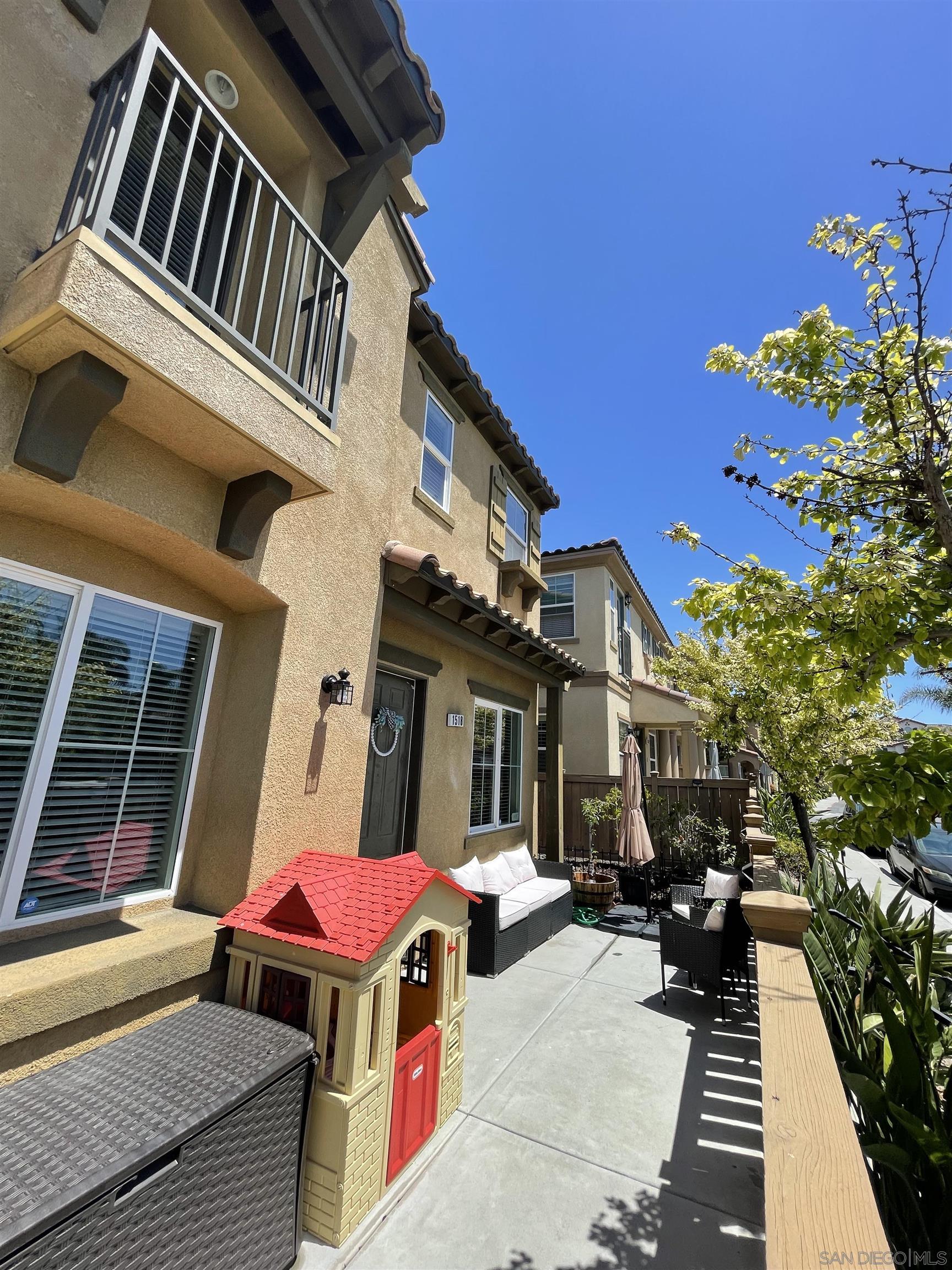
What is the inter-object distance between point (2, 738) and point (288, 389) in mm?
2979

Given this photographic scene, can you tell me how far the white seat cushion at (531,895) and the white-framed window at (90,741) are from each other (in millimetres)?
4969

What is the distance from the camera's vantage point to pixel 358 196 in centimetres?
492

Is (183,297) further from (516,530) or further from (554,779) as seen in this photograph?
(554,779)

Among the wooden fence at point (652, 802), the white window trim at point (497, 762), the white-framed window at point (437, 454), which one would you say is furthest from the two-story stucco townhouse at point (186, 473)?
the wooden fence at point (652, 802)

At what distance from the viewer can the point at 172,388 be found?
2.89 meters

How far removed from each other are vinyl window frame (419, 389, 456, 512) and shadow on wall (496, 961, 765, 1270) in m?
7.06

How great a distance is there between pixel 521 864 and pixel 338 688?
5595 millimetres

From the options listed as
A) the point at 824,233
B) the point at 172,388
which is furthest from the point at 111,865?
the point at 824,233

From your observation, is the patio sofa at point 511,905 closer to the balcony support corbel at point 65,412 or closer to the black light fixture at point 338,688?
the black light fixture at point 338,688

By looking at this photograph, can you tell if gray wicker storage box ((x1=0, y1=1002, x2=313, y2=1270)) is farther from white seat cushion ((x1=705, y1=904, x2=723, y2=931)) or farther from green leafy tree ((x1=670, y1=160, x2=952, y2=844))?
white seat cushion ((x1=705, y1=904, x2=723, y2=931))

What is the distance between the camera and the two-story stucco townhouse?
9.04 feet

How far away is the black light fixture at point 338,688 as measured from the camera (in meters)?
4.41

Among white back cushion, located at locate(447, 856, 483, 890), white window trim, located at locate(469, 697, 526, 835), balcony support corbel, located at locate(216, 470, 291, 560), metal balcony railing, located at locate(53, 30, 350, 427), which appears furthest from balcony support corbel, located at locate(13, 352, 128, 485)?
white window trim, located at locate(469, 697, 526, 835)

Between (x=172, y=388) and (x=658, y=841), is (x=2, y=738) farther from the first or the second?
(x=658, y=841)
